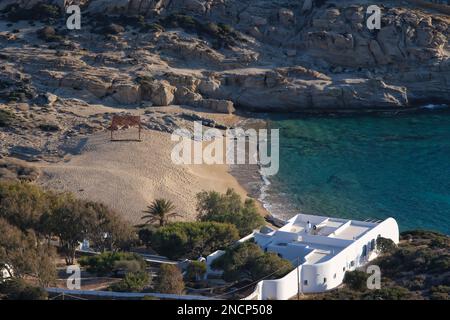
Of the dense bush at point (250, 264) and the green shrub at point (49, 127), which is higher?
the green shrub at point (49, 127)

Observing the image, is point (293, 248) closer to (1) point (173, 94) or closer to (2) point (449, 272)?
(2) point (449, 272)

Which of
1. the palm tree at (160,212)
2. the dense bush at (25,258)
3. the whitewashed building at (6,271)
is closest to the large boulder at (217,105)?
the palm tree at (160,212)

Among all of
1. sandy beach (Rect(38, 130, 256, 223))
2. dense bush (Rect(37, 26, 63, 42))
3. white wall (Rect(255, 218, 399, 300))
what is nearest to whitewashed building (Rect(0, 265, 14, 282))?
white wall (Rect(255, 218, 399, 300))

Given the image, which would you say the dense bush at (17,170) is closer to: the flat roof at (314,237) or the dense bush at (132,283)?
the flat roof at (314,237)

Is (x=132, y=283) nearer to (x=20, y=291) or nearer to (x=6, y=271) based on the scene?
(x=20, y=291)

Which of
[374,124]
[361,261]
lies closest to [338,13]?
[374,124]

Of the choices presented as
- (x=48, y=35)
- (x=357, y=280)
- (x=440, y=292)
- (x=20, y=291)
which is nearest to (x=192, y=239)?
(x=357, y=280)

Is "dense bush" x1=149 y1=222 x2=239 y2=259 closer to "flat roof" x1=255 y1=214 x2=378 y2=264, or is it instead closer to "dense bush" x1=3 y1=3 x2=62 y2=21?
"flat roof" x1=255 y1=214 x2=378 y2=264
